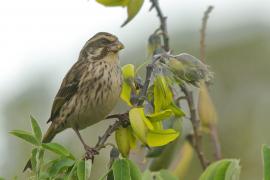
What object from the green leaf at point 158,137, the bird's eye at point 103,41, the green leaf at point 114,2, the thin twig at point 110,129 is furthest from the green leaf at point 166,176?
the bird's eye at point 103,41

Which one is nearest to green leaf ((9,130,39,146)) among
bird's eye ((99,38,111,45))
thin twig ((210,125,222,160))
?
thin twig ((210,125,222,160))

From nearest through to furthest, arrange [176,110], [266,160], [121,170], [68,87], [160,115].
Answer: [266,160]
[121,170]
[160,115]
[176,110]
[68,87]

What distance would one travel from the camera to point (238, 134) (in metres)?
14.6

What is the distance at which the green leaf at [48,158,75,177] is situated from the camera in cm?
331

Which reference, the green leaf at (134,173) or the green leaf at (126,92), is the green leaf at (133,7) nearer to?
the green leaf at (126,92)

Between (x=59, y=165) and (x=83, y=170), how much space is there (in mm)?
125

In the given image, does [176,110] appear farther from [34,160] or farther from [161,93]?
[34,160]

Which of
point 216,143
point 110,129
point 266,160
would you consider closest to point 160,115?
point 110,129

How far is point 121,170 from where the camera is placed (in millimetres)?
3229

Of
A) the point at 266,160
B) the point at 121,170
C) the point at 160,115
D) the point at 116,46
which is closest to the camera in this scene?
the point at 266,160

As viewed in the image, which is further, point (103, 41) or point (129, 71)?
point (103, 41)

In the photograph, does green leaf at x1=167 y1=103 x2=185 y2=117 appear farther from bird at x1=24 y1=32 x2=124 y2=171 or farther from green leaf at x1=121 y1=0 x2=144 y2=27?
bird at x1=24 y1=32 x2=124 y2=171

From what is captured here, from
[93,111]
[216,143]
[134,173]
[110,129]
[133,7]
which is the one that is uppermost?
[133,7]

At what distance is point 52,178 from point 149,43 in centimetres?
130
